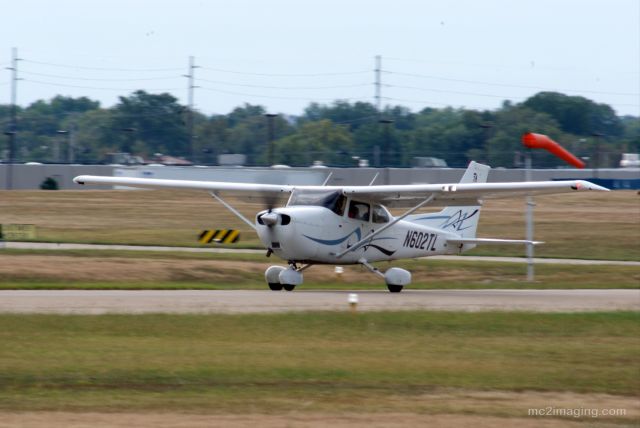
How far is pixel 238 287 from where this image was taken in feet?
85.5

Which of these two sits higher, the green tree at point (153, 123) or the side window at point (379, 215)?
the green tree at point (153, 123)

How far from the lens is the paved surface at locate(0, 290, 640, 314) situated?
1886 cm

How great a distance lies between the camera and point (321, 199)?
25.0m

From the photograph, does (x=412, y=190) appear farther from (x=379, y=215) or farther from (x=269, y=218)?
(x=269, y=218)

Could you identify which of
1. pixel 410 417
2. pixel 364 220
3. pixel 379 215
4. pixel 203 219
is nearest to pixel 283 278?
pixel 364 220

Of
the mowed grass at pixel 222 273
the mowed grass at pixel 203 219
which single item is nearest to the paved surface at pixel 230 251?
the mowed grass at pixel 203 219

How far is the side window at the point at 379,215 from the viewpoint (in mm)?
25969

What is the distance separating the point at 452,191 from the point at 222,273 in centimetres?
851

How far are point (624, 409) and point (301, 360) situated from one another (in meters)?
4.31

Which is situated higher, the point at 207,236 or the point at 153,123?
the point at 153,123

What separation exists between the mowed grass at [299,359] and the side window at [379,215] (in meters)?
7.25

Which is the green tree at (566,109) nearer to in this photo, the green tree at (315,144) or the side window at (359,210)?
the green tree at (315,144)

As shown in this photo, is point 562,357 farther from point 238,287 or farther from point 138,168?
point 138,168

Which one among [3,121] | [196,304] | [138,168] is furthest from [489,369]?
[3,121]
